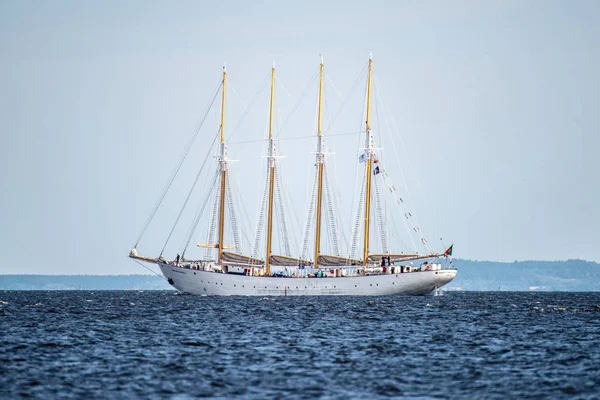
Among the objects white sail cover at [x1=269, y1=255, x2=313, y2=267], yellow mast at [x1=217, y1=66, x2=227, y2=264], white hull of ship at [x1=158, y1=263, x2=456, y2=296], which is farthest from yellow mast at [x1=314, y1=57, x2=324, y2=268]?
yellow mast at [x1=217, y1=66, x2=227, y2=264]

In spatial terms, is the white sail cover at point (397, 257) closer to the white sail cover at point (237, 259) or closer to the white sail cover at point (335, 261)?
the white sail cover at point (335, 261)

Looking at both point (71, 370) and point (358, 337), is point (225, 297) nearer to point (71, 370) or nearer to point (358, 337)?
point (358, 337)

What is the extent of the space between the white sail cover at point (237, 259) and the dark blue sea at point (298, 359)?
60053mm

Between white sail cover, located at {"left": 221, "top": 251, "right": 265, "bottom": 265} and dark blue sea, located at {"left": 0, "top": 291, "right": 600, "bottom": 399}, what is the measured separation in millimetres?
60053

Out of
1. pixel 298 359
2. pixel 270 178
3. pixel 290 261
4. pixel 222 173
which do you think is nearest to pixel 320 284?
pixel 290 261

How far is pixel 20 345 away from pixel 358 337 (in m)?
23.0

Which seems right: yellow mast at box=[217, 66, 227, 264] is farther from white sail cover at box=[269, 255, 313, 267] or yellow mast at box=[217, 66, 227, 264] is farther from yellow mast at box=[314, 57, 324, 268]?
yellow mast at box=[314, 57, 324, 268]

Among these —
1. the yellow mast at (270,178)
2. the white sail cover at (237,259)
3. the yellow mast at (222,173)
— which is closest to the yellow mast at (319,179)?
the yellow mast at (270,178)

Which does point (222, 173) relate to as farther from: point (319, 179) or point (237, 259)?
point (319, 179)

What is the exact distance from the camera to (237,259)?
468 feet

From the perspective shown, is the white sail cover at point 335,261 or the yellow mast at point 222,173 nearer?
the white sail cover at point 335,261

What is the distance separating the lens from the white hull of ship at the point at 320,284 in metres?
137

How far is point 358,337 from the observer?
208 feet

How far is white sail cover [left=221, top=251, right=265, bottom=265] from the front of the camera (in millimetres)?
142000
